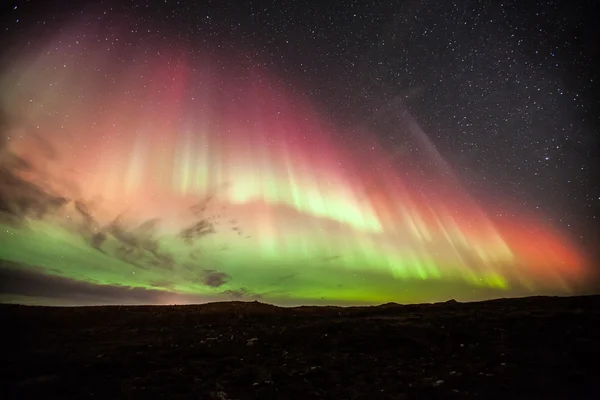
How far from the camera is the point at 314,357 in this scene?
12.2 m

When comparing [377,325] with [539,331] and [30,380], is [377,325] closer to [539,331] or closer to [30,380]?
[539,331]

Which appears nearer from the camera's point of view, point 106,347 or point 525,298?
point 106,347

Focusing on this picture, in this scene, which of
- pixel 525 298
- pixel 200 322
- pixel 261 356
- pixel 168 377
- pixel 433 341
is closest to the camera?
pixel 168 377

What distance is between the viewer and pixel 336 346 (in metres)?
13.5

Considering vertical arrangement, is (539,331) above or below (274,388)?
above

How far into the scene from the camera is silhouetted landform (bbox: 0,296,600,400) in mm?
9281

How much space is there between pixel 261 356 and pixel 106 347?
619 cm

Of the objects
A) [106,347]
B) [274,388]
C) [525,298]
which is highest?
[525,298]

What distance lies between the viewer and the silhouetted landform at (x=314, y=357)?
365 inches

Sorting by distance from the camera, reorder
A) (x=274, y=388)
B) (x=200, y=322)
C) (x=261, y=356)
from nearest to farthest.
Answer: (x=274, y=388) < (x=261, y=356) < (x=200, y=322)

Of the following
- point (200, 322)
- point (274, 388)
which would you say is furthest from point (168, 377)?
point (200, 322)

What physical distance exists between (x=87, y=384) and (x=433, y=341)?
11512mm

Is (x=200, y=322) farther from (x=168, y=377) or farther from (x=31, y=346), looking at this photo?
(x=168, y=377)

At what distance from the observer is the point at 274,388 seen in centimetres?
959
